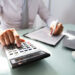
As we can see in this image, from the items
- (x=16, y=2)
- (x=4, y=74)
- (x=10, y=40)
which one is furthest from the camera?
(x=16, y=2)

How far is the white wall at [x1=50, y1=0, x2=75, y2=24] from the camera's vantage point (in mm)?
1431

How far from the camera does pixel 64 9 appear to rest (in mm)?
1472

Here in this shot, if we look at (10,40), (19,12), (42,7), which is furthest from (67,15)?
(10,40)

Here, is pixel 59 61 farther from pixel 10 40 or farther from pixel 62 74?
pixel 10 40

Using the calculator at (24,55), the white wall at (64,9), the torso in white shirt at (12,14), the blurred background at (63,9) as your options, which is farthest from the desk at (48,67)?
the white wall at (64,9)

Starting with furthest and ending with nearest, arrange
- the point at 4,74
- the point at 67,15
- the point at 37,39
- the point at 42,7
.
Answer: the point at 67,15 → the point at 42,7 → the point at 37,39 → the point at 4,74

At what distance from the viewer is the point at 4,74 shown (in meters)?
0.32

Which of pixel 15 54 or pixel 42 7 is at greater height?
pixel 42 7

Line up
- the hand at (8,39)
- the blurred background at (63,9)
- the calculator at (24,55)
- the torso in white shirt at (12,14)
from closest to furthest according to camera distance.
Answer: the calculator at (24,55)
the hand at (8,39)
the torso in white shirt at (12,14)
the blurred background at (63,9)

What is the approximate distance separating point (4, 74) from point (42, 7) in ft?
2.83

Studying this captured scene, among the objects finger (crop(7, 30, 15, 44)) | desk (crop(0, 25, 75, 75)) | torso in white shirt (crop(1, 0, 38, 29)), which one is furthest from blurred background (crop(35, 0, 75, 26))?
desk (crop(0, 25, 75, 75))

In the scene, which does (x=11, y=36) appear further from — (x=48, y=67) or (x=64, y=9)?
(x=64, y=9)

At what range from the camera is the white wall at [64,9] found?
1.43m

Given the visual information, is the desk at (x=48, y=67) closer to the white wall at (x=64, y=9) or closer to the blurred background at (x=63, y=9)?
the blurred background at (x=63, y=9)
